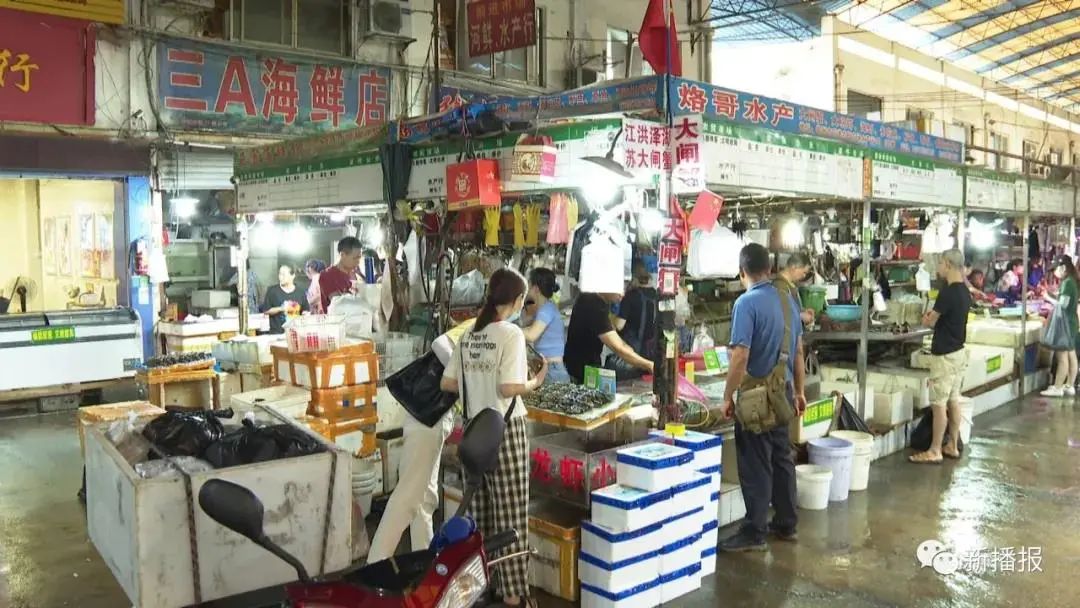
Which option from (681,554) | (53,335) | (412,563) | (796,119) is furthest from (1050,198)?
(53,335)

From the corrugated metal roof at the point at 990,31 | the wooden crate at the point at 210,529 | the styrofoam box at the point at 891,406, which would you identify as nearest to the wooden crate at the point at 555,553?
the wooden crate at the point at 210,529

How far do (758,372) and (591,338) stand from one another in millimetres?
1540

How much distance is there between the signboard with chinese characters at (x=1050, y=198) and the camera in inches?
472

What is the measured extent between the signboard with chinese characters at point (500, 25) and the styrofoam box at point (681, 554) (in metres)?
6.65

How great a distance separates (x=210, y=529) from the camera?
308 centimetres

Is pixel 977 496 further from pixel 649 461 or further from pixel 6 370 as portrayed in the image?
pixel 6 370

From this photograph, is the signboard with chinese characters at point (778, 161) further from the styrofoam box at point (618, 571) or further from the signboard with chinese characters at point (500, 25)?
the signboard with chinese characters at point (500, 25)

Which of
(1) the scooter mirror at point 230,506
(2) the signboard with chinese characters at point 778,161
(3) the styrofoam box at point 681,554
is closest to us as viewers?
(1) the scooter mirror at point 230,506

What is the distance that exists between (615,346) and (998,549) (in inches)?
126

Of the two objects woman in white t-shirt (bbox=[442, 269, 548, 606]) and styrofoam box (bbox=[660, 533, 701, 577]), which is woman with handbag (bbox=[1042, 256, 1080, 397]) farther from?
woman in white t-shirt (bbox=[442, 269, 548, 606])

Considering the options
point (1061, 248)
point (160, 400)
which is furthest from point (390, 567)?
point (1061, 248)

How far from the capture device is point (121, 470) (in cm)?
313

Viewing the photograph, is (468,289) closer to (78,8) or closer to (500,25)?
(500,25)

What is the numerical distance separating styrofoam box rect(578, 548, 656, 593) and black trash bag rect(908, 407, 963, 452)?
504 centimetres
